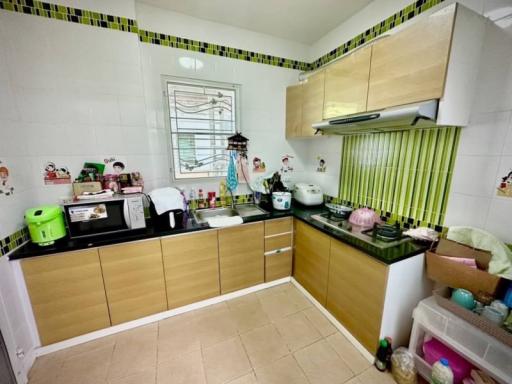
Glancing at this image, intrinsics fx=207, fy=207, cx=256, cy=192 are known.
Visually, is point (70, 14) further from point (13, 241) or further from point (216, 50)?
point (13, 241)

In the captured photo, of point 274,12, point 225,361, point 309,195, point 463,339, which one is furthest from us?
point 309,195

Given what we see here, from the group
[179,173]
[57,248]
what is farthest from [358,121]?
[57,248]

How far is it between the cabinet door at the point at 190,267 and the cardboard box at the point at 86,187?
2.18 ft

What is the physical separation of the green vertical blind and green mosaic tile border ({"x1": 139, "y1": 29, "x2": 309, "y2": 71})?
1.10 meters

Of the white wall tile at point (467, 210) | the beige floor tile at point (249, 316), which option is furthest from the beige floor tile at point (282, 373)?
the white wall tile at point (467, 210)

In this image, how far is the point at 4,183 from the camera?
4.24ft

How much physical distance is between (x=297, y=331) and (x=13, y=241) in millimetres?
2053

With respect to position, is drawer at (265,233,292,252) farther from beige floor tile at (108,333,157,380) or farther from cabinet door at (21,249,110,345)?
cabinet door at (21,249,110,345)

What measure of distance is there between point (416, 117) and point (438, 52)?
324 millimetres

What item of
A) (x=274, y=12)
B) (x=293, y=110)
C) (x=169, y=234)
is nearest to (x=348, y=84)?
(x=293, y=110)

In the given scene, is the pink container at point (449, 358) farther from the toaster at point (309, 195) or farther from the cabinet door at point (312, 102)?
the cabinet door at point (312, 102)

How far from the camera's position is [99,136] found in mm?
1670

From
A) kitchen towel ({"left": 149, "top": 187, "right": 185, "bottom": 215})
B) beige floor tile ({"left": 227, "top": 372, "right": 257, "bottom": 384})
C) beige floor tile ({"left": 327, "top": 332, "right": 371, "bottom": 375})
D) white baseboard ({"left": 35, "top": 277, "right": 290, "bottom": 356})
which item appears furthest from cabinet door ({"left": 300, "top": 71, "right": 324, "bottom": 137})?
beige floor tile ({"left": 227, "top": 372, "right": 257, "bottom": 384})

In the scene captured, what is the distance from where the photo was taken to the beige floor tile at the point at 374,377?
4.18 ft
